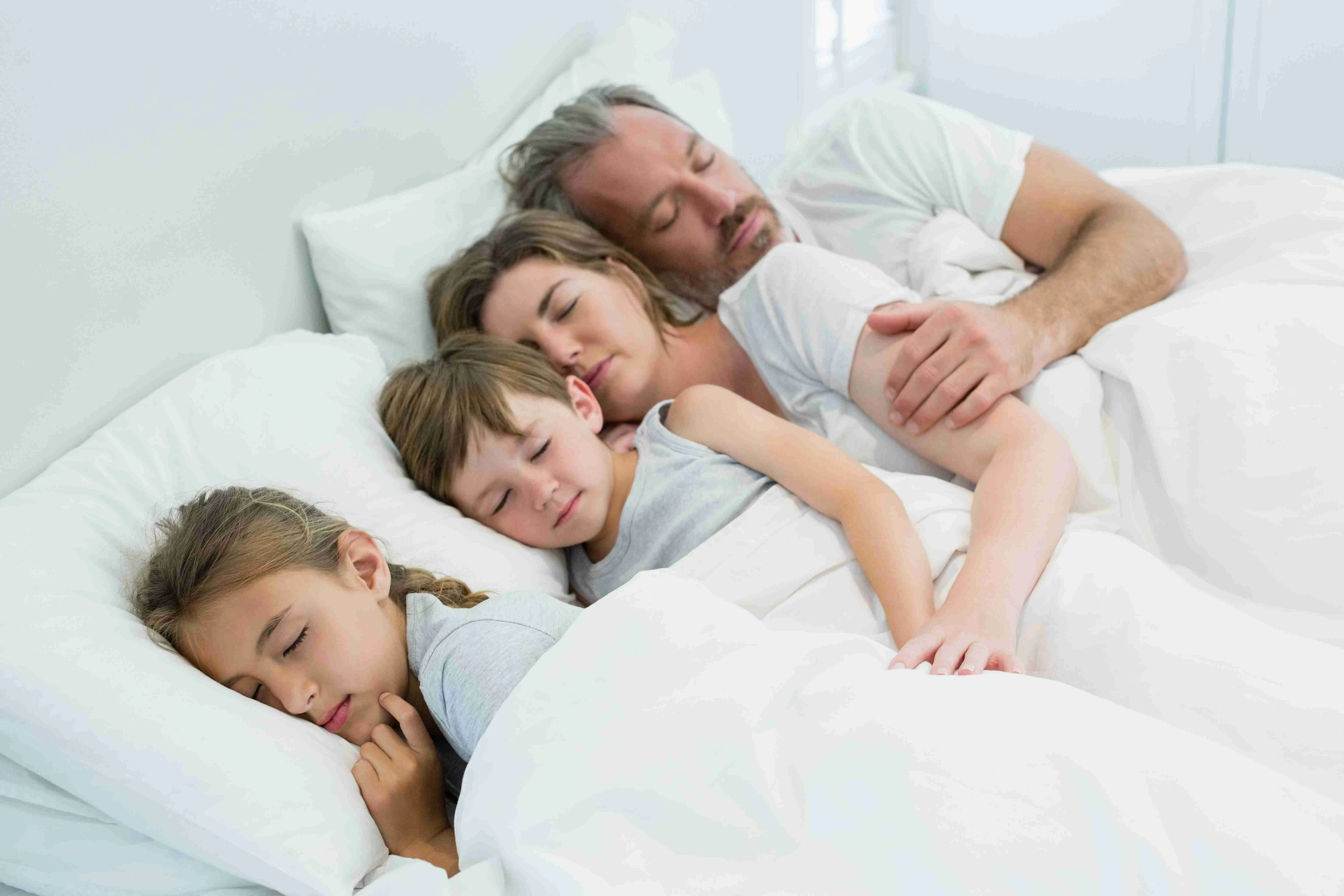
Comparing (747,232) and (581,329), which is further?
(747,232)

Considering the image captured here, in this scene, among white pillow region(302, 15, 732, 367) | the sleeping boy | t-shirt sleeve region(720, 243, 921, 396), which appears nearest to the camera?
the sleeping boy

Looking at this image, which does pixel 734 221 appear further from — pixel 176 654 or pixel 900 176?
pixel 176 654

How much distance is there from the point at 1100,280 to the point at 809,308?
41 cm

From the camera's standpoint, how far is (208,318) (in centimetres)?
120

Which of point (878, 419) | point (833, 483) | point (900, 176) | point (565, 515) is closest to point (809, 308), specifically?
point (878, 419)

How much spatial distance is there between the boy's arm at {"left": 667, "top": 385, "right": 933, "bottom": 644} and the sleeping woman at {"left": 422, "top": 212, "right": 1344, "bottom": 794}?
0.04m

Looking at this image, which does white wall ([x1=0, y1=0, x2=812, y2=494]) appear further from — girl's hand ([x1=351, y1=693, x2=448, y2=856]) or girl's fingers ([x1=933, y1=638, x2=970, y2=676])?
girl's fingers ([x1=933, y1=638, x2=970, y2=676])

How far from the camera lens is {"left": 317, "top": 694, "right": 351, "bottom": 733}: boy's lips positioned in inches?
37.0

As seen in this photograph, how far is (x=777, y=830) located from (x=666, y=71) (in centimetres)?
175

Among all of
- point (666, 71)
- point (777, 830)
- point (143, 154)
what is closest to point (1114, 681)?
point (777, 830)

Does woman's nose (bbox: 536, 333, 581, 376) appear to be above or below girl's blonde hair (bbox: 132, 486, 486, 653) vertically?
below

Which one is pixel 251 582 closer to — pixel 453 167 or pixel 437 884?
pixel 437 884

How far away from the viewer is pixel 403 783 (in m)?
0.88

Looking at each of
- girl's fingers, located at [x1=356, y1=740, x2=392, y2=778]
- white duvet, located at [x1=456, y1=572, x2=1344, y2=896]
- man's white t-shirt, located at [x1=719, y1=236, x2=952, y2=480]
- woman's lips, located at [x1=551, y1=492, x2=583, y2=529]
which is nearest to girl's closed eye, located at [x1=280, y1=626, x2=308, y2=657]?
girl's fingers, located at [x1=356, y1=740, x2=392, y2=778]
